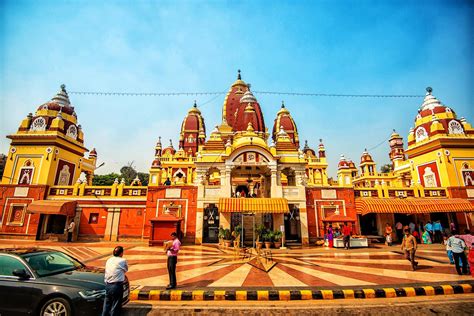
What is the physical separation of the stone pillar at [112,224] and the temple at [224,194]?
0.08 m

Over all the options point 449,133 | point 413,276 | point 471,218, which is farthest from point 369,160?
point 413,276

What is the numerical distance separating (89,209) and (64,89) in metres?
14.7

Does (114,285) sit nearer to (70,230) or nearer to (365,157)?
(70,230)

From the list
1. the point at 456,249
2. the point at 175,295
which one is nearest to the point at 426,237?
A: the point at 456,249

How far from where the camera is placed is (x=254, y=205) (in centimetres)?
1619

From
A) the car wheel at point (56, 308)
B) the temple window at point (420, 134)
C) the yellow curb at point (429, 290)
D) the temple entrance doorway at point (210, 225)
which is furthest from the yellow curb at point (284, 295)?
the temple window at point (420, 134)

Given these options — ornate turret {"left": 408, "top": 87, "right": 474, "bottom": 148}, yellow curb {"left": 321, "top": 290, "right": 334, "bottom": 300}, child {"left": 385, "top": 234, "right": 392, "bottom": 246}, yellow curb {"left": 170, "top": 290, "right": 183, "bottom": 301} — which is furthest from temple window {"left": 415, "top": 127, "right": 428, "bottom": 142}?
yellow curb {"left": 170, "top": 290, "right": 183, "bottom": 301}

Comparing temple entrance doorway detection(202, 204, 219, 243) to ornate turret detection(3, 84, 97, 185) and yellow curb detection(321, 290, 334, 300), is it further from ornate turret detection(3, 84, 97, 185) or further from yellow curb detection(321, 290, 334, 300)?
ornate turret detection(3, 84, 97, 185)

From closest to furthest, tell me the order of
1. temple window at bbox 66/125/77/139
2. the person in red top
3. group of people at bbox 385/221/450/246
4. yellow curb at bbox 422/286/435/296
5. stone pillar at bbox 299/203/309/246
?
1. yellow curb at bbox 422/286/435/296
2. the person in red top
3. stone pillar at bbox 299/203/309/246
4. group of people at bbox 385/221/450/246
5. temple window at bbox 66/125/77/139

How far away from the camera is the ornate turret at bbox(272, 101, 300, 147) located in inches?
1425

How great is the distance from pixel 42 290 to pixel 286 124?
3562 centimetres

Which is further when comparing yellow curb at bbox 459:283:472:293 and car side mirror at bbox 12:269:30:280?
yellow curb at bbox 459:283:472:293

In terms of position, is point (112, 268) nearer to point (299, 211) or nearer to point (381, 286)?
point (381, 286)

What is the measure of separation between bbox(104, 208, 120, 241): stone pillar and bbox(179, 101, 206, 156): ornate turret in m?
19.1
